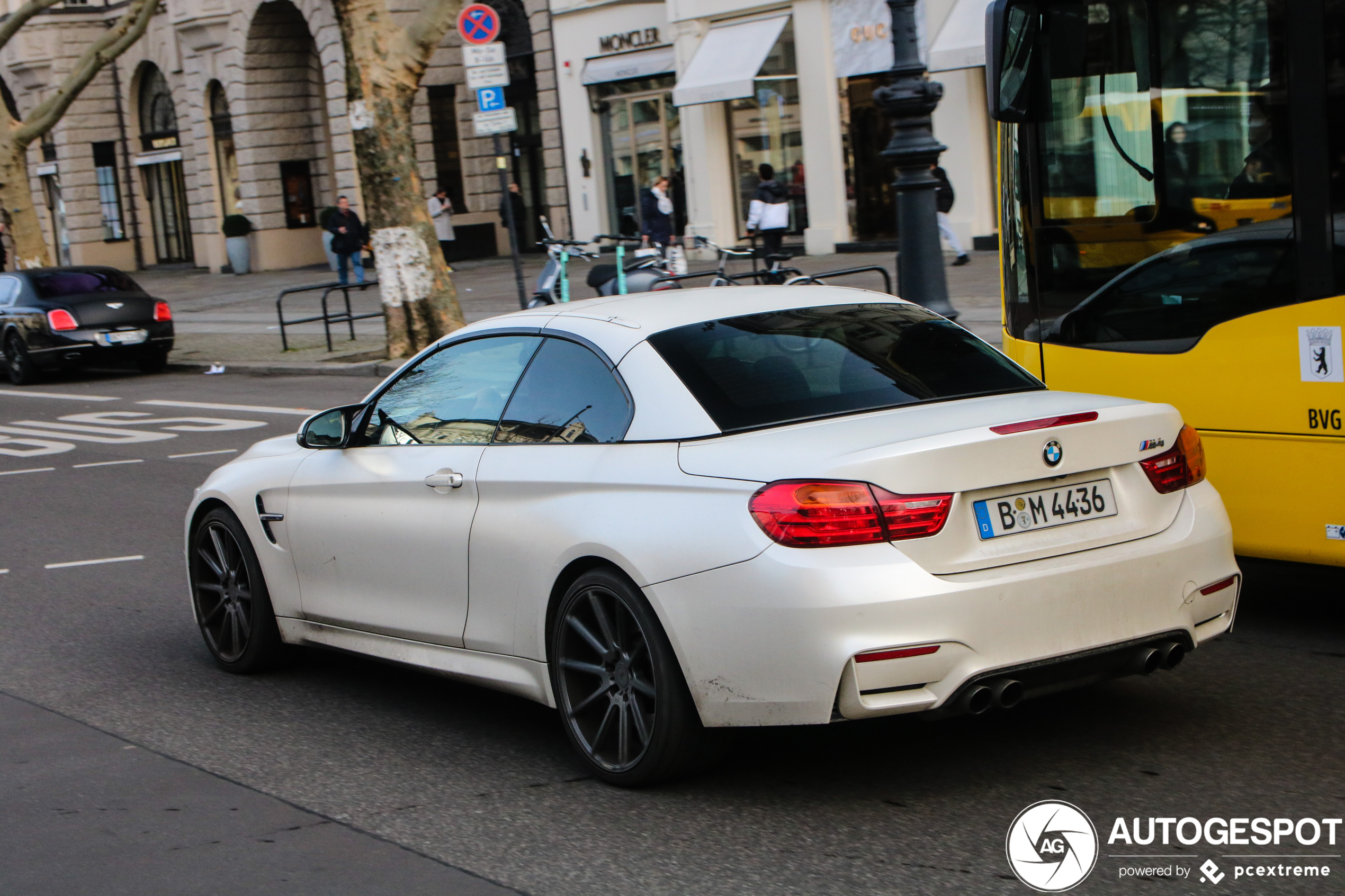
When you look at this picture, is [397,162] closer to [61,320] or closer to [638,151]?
[61,320]

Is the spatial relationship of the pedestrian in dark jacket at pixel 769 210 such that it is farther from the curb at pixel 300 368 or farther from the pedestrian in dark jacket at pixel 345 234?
the pedestrian in dark jacket at pixel 345 234

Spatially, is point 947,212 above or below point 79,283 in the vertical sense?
below

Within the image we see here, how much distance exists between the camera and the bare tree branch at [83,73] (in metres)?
31.5

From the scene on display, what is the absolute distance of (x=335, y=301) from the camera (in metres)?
31.8

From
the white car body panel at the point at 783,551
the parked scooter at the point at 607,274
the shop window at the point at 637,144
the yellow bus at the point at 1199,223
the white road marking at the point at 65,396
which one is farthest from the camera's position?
the shop window at the point at 637,144

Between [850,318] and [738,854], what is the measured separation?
6.13ft

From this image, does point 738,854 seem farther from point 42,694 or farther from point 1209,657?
point 42,694

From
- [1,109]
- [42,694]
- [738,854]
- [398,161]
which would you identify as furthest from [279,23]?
[738,854]

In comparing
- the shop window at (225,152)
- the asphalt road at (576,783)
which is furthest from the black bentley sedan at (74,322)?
the shop window at (225,152)

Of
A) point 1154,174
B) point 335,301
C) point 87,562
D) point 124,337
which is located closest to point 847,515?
point 1154,174

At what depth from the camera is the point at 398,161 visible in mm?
19031

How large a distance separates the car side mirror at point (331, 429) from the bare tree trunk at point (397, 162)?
502 inches

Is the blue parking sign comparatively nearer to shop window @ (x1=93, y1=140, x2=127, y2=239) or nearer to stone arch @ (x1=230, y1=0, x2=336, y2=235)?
stone arch @ (x1=230, y1=0, x2=336, y2=235)

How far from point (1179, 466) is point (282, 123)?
3924 centimetres
